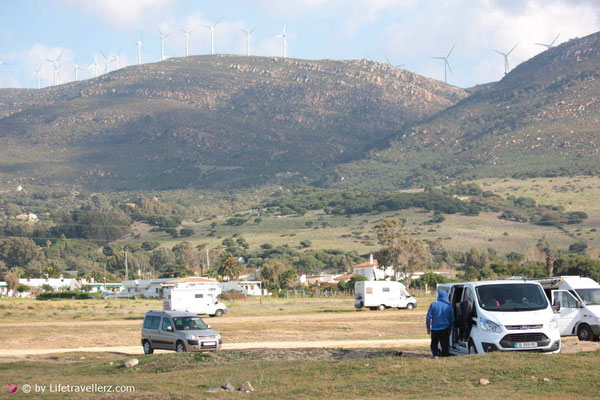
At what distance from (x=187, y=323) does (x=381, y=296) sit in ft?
111

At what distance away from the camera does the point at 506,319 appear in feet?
60.0

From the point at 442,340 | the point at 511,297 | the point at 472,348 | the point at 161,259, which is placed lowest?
the point at 472,348

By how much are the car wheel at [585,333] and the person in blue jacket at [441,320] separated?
8.13 m

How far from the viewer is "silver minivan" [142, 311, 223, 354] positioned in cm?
2512

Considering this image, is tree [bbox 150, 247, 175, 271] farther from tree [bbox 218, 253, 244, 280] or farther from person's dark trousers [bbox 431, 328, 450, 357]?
person's dark trousers [bbox 431, 328, 450, 357]

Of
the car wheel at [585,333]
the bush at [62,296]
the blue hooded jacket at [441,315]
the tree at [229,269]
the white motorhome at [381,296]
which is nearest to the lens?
the blue hooded jacket at [441,315]

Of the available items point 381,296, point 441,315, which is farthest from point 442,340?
point 381,296

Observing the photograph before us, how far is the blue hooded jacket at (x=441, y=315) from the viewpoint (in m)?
19.0

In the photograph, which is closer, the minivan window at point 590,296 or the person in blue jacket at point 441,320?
the person in blue jacket at point 441,320

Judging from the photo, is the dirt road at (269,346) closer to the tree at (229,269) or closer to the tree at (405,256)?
the tree at (405,256)

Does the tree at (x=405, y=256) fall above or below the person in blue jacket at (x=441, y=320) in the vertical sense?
above

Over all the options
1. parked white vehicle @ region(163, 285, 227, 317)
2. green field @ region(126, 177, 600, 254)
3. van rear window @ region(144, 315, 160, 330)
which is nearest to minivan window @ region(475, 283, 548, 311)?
van rear window @ region(144, 315, 160, 330)

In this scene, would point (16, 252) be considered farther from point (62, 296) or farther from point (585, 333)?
point (585, 333)

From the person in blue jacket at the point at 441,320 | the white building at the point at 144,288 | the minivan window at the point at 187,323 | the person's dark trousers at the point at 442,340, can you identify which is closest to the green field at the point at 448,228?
the white building at the point at 144,288
